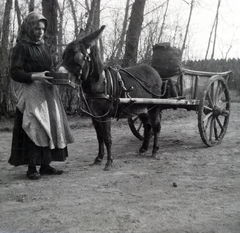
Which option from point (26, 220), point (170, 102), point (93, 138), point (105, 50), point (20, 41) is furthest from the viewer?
point (105, 50)

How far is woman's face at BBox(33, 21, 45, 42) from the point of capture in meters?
3.78

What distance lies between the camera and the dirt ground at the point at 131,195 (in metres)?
2.68

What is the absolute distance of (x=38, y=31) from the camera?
383cm

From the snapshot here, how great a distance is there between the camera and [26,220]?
2754mm

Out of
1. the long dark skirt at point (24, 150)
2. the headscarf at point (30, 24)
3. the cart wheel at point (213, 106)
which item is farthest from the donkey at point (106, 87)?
the cart wheel at point (213, 106)

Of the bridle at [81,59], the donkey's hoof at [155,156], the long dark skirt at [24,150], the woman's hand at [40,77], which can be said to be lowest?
the donkey's hoof at [155,156]

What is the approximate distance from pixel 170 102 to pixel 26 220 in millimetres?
3369

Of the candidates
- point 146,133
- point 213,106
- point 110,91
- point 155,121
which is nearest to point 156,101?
point 155,121

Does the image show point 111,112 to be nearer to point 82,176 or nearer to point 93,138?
point 82,176

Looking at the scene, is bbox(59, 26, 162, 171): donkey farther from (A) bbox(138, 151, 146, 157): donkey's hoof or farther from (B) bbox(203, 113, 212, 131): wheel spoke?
(B) bbox(203, 113, 212, 131): wheel spoke

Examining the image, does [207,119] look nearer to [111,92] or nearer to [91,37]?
[111,92]

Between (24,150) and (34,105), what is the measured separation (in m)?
0.62

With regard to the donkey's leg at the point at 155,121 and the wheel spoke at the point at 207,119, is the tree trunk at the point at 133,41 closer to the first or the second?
the wheel spoke at the point at 207,119

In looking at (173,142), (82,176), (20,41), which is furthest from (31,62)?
(173,142)
